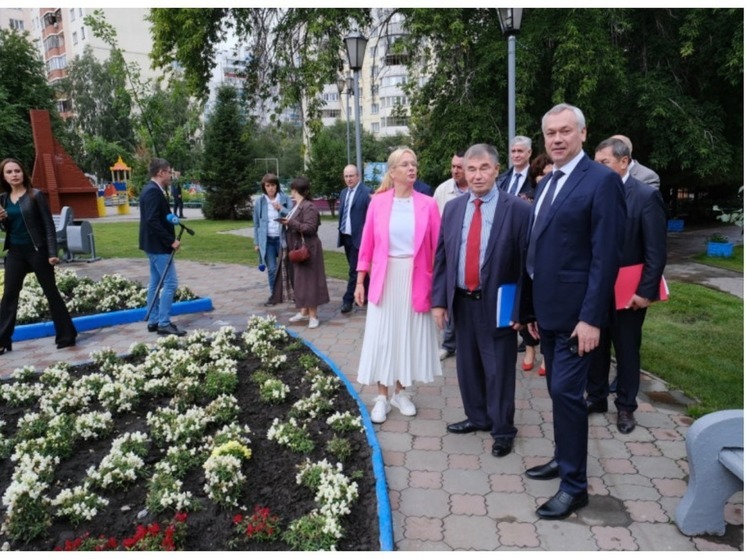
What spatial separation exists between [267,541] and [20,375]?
3674mm

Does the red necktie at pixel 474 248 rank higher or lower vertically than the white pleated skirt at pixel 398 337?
higher

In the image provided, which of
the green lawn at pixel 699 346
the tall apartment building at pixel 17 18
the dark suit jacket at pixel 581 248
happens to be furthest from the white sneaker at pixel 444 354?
the tall apartment building at pixel 17 18

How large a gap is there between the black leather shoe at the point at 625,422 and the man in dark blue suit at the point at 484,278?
85 cm

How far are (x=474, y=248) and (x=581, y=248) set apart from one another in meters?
0.84

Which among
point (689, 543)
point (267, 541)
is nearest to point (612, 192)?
point (689, 543)

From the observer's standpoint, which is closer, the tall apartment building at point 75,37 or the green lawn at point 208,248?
the green lawn at point 208,248

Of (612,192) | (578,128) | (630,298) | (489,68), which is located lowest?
(630,298)

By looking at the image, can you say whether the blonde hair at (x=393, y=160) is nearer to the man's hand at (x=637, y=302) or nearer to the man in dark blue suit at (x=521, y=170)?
the man in dark blue suit at (x=521, y=170)

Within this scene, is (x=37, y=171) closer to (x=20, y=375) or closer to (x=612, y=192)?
(x=20, y=375)

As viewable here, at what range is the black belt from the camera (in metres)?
Answer: 3.74

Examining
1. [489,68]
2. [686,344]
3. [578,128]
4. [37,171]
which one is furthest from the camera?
[37,171]

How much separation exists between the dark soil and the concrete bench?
63.5 inches

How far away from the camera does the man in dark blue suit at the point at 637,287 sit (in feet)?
12.5

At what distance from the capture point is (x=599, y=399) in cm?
438
